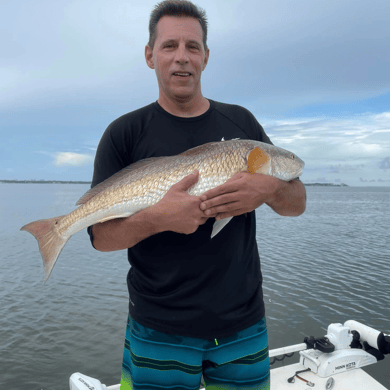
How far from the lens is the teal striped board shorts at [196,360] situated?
2.41m

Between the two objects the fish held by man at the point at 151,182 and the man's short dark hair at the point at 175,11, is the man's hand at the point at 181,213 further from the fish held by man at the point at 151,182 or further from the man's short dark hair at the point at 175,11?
the man's short dark hair at the point at 175,11

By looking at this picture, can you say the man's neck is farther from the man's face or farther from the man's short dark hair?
the man's short dark hair

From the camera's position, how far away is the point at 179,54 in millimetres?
2502

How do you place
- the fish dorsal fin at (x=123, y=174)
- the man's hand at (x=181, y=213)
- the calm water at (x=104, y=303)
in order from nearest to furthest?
1. the man's hand at (x=181, y=213)
2. the fish dorsal fin at (x=123, y=174)
3. the calm water at (x=104, y=303)

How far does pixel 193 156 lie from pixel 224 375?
1.60 metres

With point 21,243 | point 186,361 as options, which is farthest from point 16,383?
point 21,243

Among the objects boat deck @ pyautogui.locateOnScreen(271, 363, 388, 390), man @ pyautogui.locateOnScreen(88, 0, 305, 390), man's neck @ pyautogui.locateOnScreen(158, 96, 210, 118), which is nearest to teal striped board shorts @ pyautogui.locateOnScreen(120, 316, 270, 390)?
man @ pyautogui.locateOnScreen(88, 0, 305, 390)

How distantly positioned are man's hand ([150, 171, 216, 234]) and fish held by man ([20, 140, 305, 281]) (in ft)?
0.65

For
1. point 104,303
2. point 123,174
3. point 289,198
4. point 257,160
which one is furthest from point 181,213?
point 104,303

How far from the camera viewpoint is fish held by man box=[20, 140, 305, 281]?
2512 mm

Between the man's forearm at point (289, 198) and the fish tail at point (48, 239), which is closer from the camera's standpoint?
the man's forearm at point (289, 198)

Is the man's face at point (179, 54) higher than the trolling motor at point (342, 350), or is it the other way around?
the man's face at point (179, 54)

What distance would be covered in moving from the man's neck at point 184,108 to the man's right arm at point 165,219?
0.54 metres

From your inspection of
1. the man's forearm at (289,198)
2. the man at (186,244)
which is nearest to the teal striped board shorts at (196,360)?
the man at (186,244)
